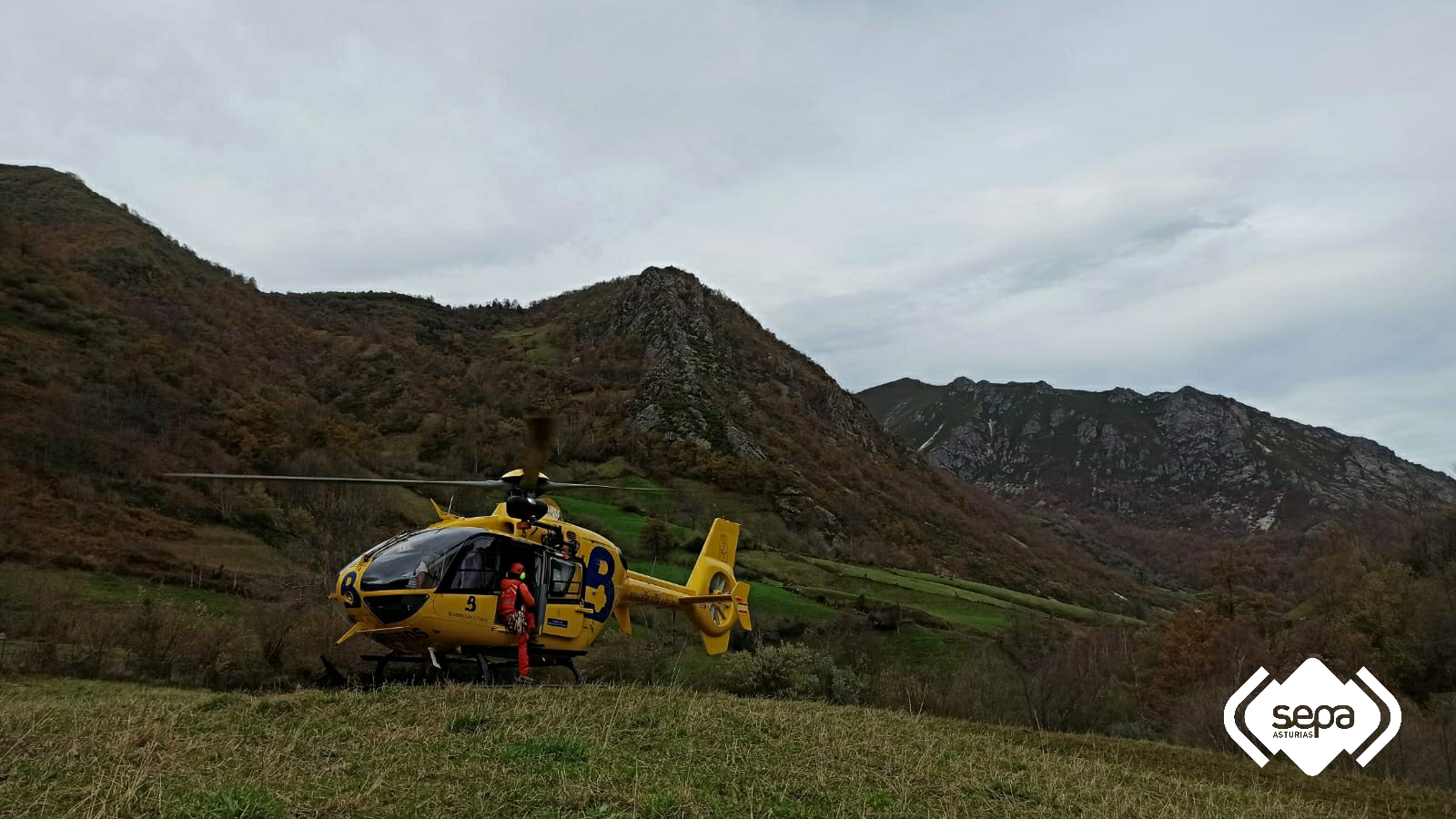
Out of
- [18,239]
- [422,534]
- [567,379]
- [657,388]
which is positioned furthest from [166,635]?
[567,379]

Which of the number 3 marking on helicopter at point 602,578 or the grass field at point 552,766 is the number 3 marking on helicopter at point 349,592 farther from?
the number 3 marking on helicopter at point 602,578

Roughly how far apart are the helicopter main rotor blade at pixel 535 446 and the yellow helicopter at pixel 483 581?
0.08 feet

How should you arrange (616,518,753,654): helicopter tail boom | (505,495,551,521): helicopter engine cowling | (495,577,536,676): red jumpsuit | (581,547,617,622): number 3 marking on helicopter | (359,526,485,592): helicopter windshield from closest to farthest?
(359,526,485,592): helicopter windshield < (495,577,536,676): red jumpsuit < (505,495,551,521): helicopter engine cowling < (581,547,617,622): number 3 marking on helicopter < (616,518,753,654): helicopter tail boom

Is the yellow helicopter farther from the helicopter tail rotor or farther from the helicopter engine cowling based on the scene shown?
the helicopter tail rotor

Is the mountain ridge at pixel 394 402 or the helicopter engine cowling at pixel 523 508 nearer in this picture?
the helicopter engine cowling at pixel 523 508

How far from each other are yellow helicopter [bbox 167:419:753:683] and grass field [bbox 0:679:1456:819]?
5.32 feet

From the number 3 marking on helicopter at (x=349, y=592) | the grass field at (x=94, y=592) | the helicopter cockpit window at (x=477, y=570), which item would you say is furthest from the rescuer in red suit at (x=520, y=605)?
the grass field at (x=94, y=592)

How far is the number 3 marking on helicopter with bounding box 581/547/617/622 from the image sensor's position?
17078mm

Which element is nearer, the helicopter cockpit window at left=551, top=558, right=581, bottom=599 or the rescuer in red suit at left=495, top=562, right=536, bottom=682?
the rescuer in red suit at left=495, top=562, right=536, bottom=682

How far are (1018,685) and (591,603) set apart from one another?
27798 mm

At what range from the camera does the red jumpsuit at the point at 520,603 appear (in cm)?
1479

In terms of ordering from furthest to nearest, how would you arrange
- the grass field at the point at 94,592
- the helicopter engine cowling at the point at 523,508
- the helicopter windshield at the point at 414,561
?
the grass field at the point at 94,592 → the helicopter engine cowling at the point at 523,508 → the helicopter windshield at the point at 414,561

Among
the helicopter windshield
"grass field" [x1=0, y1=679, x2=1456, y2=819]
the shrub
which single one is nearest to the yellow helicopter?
the helicopter windshield

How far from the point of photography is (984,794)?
9016 mm
